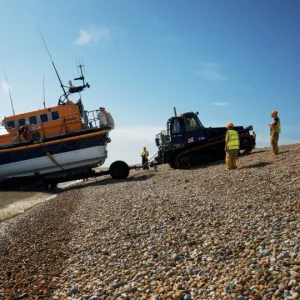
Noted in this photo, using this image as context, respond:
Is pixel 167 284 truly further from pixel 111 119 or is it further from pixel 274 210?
pixel 111 119

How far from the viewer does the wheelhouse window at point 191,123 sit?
19422mm

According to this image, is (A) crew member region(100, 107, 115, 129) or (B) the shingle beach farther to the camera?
(A) crew member region(100, 107, 115, 129)

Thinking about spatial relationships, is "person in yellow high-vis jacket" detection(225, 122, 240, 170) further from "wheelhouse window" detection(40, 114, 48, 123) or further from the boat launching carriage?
"wheelhouse window" detection(40, 114, 48, 123)

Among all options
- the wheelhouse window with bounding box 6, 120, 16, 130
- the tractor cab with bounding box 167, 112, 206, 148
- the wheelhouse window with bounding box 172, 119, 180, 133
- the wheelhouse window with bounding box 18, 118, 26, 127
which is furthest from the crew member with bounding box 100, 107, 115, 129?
the wheelhouse window with bounding box 6, 120, 16, 130

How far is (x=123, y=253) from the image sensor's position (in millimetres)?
5883

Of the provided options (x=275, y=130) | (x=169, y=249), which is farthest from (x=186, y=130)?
(x=169, y=249)

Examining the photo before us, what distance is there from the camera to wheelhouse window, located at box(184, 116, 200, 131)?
1942 cm

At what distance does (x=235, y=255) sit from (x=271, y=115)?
41.0 feet

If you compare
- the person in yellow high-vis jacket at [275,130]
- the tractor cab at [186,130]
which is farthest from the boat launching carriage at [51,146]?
the person in yellow high-vis jacket at [275,130]

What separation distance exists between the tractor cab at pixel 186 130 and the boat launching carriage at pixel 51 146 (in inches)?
160

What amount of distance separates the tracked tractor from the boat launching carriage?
4131 mm

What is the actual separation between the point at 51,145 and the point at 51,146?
2.4 inches

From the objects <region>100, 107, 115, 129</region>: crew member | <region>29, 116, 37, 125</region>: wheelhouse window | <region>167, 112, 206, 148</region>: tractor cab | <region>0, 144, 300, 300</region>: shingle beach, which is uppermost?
<region>29, 116, 37, 125</region>: wheelhouse window

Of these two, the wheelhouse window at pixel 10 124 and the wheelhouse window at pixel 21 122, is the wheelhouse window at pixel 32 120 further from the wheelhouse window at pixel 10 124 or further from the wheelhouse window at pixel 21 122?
the wheelhouse window at pixel 10 124
